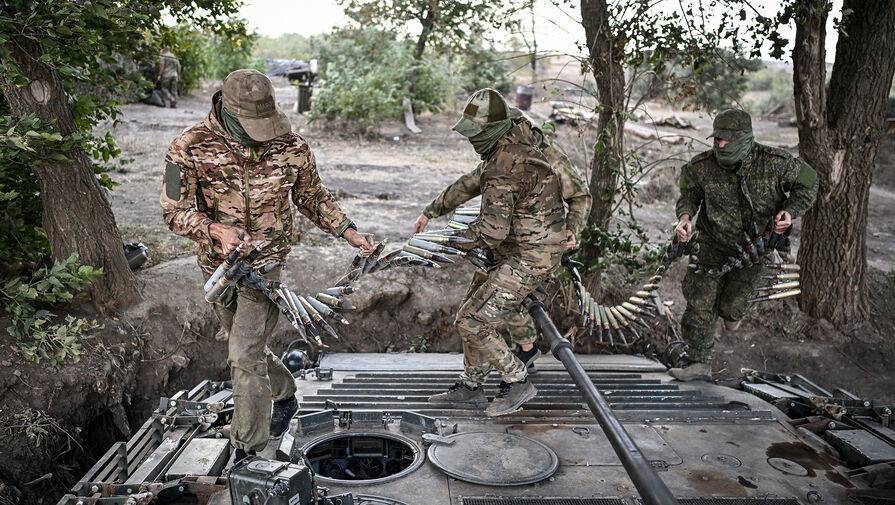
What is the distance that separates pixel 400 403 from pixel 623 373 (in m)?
2.13

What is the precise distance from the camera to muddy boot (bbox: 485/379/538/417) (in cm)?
514

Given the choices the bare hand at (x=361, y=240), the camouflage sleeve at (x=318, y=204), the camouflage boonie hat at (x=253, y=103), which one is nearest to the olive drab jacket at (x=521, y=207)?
the bare hand at (x=361, y=240)

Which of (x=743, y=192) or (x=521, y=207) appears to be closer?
(x=521, y=207)

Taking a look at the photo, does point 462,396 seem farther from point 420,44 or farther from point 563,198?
point 420,44

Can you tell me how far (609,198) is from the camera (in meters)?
6.89

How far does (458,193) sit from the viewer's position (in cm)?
532

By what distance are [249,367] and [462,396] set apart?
73.1 inches

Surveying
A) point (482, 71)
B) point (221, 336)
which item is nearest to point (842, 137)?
point (221, 336)

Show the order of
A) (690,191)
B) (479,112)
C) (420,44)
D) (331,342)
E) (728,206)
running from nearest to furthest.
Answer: (479,112)
(728,206)
(690,191)
(331,342)
(420,44)

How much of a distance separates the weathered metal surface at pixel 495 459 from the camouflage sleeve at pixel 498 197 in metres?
1.34

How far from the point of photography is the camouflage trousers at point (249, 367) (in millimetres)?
4020

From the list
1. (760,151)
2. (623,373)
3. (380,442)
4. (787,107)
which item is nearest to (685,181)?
(760,151)

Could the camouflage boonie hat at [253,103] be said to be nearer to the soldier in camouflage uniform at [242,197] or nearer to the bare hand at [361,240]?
the soldier in camouflage uniform at [242,197]

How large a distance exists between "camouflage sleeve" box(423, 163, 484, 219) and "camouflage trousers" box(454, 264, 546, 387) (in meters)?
0.57
